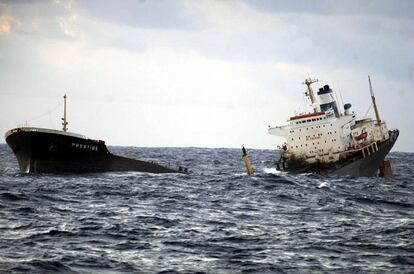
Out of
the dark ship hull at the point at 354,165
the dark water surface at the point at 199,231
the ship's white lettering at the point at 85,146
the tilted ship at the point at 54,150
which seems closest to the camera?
the dark water surface at the point at 199,231

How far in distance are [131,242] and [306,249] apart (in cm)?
631

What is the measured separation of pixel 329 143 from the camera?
165ft

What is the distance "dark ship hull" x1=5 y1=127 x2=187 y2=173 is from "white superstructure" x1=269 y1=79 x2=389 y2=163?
21920mm

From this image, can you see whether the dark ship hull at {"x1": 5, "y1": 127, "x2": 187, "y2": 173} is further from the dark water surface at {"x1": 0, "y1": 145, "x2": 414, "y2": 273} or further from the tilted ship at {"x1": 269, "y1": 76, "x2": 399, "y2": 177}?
the tilted ship at {"x1": 269, "y1": 76, "x2": 399, "y2": 177}

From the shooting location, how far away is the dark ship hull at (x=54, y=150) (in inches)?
1628

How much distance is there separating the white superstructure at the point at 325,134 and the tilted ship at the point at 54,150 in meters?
22.0

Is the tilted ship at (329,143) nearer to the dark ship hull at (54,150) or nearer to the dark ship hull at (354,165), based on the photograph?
the dark ship hull at (354,165)

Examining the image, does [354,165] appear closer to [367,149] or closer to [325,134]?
[367,149]

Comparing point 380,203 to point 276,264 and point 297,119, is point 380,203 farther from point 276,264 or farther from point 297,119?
point 297,119

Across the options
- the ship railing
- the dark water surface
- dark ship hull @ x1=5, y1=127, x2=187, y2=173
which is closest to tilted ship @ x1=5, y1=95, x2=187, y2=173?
dark ship hull @ x1=5, y1=127, x2=187, y2=173

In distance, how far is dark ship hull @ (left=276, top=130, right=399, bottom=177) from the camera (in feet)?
158

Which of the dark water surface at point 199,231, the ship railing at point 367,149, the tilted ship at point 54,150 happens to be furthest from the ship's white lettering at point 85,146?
the ship railing at point 367,149

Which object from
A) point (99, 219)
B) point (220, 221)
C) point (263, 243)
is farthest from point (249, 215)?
point (99, 219)

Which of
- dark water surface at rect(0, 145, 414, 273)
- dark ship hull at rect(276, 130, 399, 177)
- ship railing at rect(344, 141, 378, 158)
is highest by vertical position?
ship railing at rect(344, 141, 378, 158)
